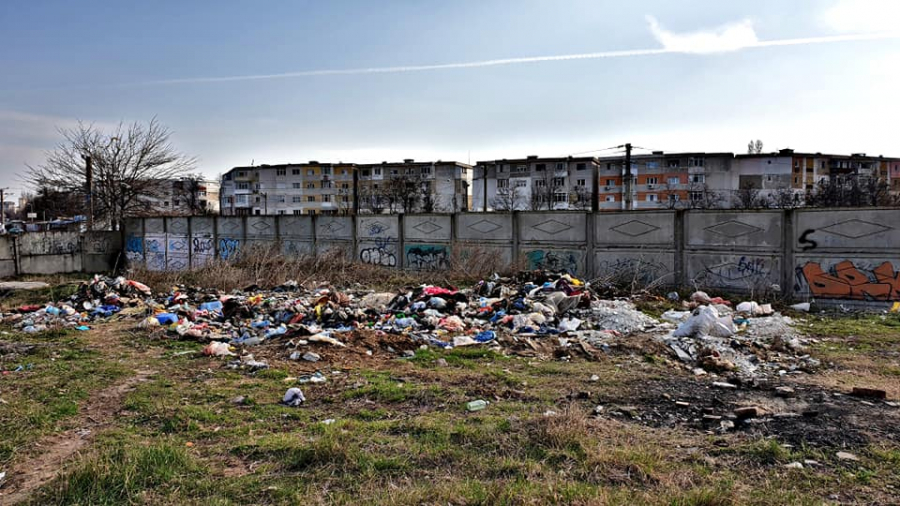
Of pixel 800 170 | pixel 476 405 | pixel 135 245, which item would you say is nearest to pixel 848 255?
pixel 476 405

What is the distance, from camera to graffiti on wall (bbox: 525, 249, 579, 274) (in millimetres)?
12367

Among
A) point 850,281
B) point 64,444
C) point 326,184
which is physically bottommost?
point 64,444

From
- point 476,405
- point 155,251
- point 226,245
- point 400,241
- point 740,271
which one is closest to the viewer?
point 476,405

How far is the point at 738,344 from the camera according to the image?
6.27 metres

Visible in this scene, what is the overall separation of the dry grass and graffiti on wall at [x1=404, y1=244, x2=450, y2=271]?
2.21ft

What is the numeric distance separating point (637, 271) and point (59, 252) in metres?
17.9

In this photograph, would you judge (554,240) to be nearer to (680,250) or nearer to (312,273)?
(680,250)

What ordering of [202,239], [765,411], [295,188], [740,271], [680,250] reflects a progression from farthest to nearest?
1. [295,188]
2. [202,239]
3. [680,250]
4. [740,271]
5. [765,411]

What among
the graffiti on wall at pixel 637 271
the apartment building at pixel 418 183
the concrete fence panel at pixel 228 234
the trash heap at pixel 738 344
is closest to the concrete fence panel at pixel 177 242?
the concrete fence panel at pixel 228 234

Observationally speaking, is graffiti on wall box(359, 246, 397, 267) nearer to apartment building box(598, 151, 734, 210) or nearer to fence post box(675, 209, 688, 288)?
fence post box(675, 209, 688, 288)

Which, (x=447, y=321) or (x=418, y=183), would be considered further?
(x=418, y=183)

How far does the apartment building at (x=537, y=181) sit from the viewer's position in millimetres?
54344

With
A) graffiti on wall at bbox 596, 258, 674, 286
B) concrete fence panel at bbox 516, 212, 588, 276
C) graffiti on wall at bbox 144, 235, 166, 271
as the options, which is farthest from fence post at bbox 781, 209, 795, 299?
graffiti on wall at bbox 144, 235, 166, 271

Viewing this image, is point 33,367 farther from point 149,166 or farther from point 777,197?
point 777,197
